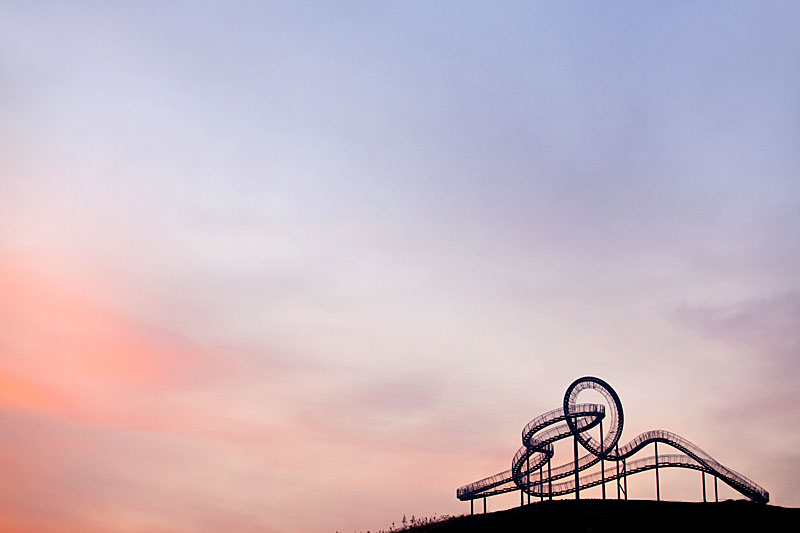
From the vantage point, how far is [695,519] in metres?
62.9

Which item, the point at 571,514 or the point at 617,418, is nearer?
the point at 571,514

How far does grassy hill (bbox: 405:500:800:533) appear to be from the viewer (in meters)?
61.1

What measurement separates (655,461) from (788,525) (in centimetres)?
1800

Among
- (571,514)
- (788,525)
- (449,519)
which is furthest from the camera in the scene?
(449,519)

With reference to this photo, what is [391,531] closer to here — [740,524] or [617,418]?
[617,418]

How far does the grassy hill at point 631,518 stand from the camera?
6112 centimetres

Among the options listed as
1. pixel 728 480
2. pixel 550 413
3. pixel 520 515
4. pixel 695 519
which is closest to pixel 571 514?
pixel 520 515

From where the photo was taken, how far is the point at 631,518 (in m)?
63.3

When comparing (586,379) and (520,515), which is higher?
(586,379)

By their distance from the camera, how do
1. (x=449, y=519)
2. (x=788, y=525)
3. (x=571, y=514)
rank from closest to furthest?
1. (x=788, y=525)
2. (x=571, y=514)
3. (x=449, y=519)

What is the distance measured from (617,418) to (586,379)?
4.13 meters

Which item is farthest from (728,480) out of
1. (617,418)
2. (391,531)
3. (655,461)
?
(391,531)

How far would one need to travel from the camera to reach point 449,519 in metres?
75.8

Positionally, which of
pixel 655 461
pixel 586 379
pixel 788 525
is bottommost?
pixel 788 525
